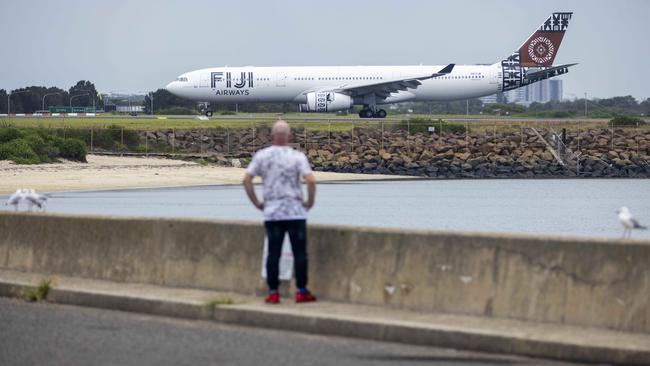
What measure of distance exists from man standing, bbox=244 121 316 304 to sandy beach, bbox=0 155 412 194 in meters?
27.0

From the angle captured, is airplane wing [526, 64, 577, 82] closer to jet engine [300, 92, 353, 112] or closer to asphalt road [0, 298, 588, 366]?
jet engine [300, 92, 353, 112]

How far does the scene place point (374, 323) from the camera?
414 inches

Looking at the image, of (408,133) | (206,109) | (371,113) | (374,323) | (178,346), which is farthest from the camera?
(206,109)

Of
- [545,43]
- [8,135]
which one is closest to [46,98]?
[545,43]

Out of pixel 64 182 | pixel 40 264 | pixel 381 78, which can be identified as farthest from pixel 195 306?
pixel 381 78

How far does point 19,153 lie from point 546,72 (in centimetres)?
3499

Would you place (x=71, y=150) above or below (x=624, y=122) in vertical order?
below

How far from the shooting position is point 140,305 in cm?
1194

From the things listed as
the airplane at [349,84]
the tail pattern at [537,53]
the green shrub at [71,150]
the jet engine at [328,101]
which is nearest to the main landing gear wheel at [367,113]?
the airplane at [349,84]

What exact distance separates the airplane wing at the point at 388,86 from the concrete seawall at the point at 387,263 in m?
51.5

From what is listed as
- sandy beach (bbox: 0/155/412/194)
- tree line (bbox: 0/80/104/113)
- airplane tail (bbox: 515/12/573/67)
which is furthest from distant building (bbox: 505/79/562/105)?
sandy beach (bbox: 0/155/412/194)

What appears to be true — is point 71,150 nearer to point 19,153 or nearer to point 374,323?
point 19,153

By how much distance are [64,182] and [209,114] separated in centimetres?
3302

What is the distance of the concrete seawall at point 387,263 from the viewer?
10.2 metres
